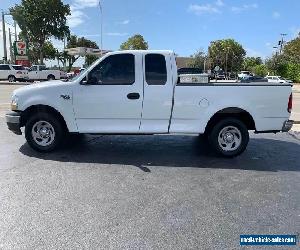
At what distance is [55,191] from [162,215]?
164 cm

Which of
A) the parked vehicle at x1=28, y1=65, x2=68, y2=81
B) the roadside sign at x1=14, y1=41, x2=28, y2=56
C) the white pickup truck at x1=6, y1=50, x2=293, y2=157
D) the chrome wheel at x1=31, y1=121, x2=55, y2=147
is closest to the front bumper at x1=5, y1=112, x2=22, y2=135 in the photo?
the white pickup truck at x1=6, y1=50, x2=293, y2=157

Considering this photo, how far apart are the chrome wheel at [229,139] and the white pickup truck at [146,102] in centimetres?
6

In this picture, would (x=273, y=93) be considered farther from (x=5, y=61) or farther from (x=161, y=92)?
(x=5, y=61)

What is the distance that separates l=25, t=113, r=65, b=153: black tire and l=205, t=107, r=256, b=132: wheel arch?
2.85 meters

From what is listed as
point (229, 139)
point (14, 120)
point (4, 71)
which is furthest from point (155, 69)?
point (4, 71)

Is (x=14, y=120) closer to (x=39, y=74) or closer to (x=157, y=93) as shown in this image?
(x=157, y=93)

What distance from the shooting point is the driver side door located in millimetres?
6637

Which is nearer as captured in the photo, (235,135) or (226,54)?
(235,135)

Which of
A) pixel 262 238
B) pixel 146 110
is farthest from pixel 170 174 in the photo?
pixel 262 238

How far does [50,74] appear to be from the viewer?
38125 mm

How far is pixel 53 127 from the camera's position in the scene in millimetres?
6895

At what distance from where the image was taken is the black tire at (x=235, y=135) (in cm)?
683

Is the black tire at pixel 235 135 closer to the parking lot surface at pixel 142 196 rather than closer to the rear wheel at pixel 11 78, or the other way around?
the parking lot surface at pixel 142 196

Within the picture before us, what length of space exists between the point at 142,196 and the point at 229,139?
2.76m
